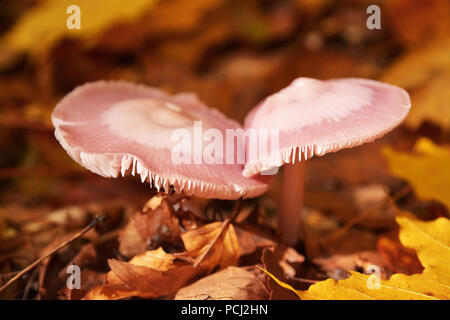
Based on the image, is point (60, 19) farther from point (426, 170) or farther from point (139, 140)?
point (426, 170)

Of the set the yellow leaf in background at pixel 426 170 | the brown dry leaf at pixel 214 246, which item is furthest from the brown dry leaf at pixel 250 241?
the yellow leaf in background at pixel 426 170

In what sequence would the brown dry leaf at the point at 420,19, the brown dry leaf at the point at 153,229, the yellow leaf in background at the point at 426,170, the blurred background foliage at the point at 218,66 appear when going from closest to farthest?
the brown dry leaf at the point at 153,229, the yellow leaf in background at the point at 426,170, the blurred background foliage at the point at 218,66, the brown dry leaf at the point at 420,19

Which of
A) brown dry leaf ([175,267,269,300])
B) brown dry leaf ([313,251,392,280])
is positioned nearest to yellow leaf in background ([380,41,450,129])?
brown dry leaf ([313,251,392,280])

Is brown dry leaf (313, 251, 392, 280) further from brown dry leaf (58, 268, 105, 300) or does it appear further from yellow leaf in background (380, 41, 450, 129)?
yellow leaf in background (380, 41, 450, 129)

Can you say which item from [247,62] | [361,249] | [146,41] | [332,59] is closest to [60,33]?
[146,41]

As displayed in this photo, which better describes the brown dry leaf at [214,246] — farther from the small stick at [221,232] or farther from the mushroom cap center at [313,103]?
the mushroom cap center at [313,103]

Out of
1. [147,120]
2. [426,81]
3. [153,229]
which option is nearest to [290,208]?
[153,229]
